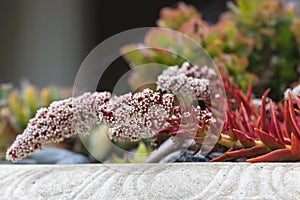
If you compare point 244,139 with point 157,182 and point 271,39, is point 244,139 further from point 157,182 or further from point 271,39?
point 271,39

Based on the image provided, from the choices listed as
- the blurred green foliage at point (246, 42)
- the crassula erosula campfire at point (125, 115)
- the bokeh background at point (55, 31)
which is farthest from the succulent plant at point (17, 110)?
the bokeh background at point (55, 31)

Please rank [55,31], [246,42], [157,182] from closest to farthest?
[157,182], [246,42], [55,31]

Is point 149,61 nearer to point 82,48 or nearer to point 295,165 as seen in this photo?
point 295,165

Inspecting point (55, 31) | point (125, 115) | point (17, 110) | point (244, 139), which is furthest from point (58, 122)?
point (55, 31)

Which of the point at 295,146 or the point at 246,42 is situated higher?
the point at 246,42

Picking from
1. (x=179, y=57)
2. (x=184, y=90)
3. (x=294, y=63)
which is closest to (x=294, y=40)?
(x=294, y=63)

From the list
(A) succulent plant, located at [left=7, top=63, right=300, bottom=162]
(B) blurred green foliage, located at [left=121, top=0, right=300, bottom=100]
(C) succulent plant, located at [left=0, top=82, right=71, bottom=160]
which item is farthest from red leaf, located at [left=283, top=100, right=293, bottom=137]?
(C) succulent plant, located at [left=0, top=82, right=71, bottom=160]
